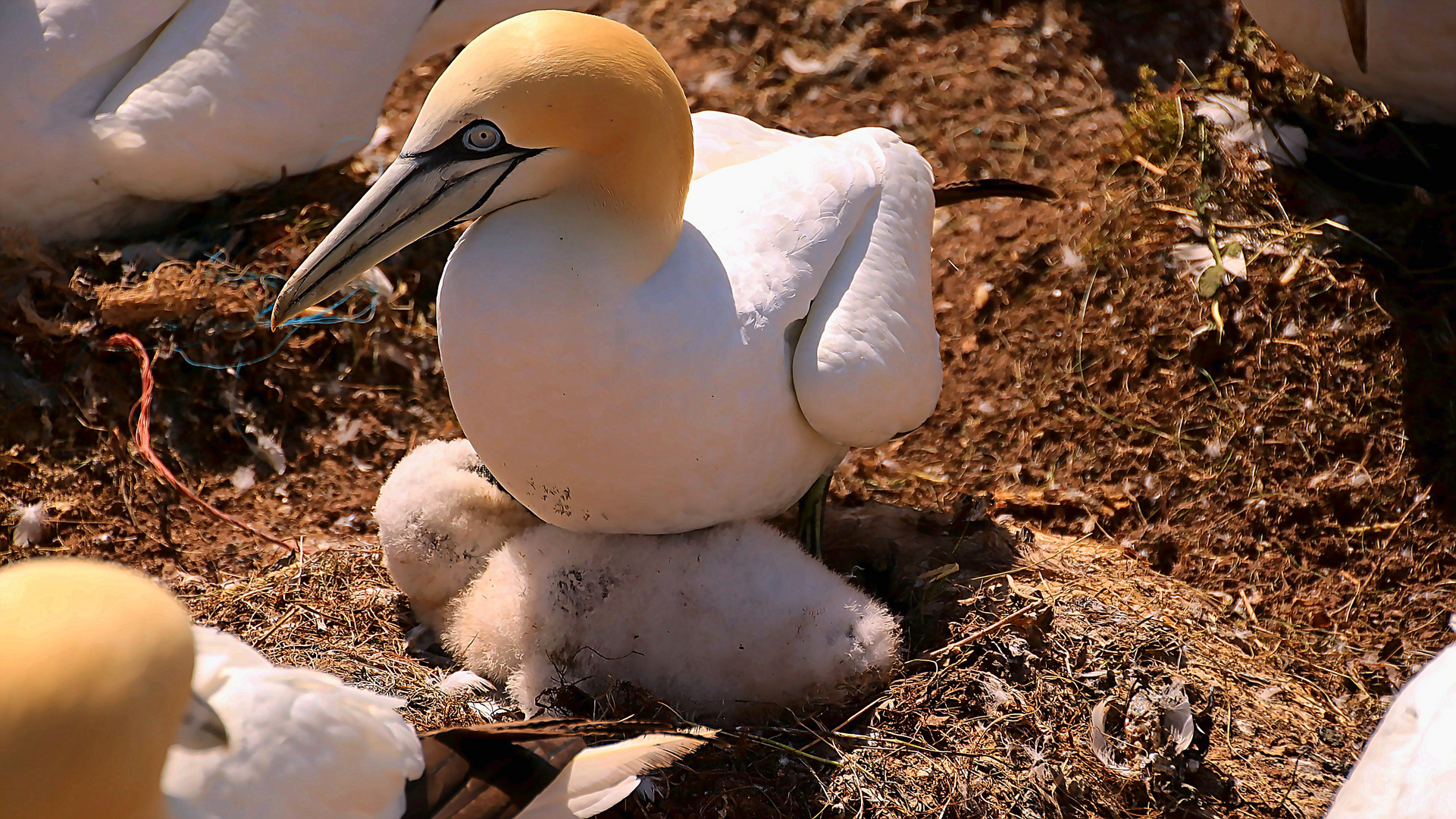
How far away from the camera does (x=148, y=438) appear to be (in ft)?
12.2

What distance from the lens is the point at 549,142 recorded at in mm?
2379

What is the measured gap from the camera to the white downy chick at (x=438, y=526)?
3041 mm

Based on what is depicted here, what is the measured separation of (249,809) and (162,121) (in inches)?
109

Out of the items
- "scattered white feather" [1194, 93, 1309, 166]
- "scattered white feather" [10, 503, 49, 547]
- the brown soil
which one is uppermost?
"scattered white feather" [1194, 93, 1309, 166]

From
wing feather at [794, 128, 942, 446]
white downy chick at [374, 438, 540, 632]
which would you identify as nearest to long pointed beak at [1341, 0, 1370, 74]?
wing feather at [794, 128, 942, 446]

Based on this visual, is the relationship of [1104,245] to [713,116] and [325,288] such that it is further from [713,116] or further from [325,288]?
[325,288]

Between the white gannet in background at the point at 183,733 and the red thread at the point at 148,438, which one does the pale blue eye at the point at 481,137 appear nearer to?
the white gannet in background at the point at 183,733

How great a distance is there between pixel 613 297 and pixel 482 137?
40 centimetres

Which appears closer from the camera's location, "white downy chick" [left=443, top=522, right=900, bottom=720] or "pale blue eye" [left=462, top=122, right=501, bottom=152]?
"pale blue eye" [left=462, top=122, right=501, bottom=152]

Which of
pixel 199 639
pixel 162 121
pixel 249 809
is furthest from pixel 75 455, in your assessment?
pixel 249 809

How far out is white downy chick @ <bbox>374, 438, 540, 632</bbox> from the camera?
304cm

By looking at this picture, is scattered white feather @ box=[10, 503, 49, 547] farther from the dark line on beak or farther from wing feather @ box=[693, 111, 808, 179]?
wing feather @ box=[693, 111, 808, 179]

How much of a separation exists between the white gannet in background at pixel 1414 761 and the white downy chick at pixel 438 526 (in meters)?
1.95

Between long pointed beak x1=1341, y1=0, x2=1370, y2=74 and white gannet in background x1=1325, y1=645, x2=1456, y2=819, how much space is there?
2209 millimetres
